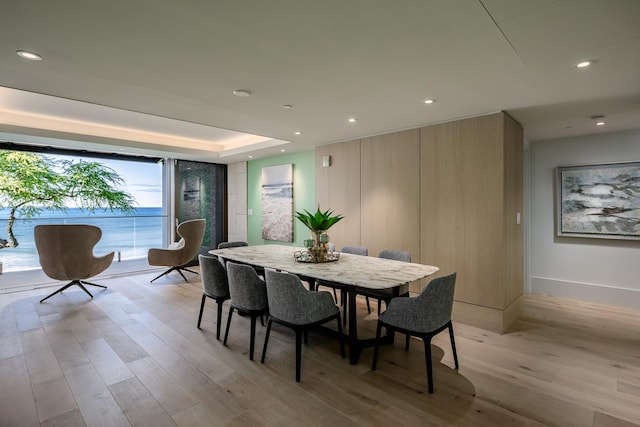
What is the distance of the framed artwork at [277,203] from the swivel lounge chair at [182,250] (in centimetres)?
133

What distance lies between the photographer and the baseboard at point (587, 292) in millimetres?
4266

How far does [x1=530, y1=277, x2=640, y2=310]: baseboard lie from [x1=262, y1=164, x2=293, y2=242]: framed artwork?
4255 millimetres

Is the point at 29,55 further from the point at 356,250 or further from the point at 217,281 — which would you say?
the point at 356,250

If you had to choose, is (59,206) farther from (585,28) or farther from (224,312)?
(585,28)

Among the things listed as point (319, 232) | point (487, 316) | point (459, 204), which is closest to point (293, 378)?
point (319, 232)

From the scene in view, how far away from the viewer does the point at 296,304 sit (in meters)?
2.52

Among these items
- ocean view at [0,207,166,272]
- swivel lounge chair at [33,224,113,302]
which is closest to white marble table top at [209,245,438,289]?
swivel lounge chair at [33,224,113,302]

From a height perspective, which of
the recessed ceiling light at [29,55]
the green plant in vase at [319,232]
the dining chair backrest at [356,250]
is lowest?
the dining chair backrest at [356,250]

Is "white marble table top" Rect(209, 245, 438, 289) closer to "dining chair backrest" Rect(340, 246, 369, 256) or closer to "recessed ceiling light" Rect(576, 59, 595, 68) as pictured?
"dining chair backrest" Rect(340, 246, 369, 256)

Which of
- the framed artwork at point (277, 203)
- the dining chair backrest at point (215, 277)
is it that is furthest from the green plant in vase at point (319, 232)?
the framed artwork at point (277, 203)

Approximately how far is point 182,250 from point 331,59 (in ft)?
15.4

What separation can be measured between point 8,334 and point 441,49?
16.0 ft

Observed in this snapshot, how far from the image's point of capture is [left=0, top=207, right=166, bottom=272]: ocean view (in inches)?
213

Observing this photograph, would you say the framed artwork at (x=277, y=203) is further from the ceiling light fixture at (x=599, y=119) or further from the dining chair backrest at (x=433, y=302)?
the ceiling light fixture at (x=599, y=119)
